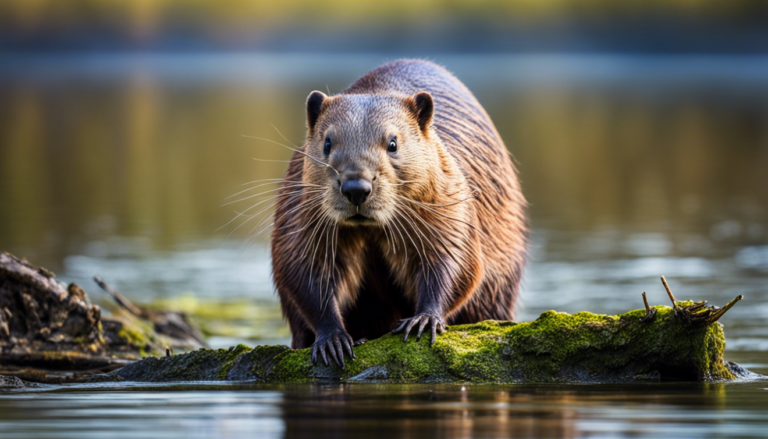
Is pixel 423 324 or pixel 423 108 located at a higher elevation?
pixel 423 108

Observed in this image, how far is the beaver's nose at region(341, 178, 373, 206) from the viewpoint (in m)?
8.44

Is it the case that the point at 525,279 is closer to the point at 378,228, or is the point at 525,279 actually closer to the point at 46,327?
the point at 378,228

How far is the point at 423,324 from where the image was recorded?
8.91m

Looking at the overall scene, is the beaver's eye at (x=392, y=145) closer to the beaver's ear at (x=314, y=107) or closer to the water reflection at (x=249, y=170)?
the beaver's ear at (x=314, y=107)

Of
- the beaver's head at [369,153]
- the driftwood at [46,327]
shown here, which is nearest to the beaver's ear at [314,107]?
the beaver's head at [369,153]

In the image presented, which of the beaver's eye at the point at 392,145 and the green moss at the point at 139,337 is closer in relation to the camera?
the beaver's eye at the point at 392,145

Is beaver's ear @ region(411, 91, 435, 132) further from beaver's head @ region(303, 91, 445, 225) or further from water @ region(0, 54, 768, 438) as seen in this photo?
water @ region(0, 54, 768, 438)

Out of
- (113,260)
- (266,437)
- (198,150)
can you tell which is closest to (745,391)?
(266,437)

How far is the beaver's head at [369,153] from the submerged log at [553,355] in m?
1.04

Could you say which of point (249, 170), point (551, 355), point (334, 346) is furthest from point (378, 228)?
point (249, 170)

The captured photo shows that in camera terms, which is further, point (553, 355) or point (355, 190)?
point (553, 355)

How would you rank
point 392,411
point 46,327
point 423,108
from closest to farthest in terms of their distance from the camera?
point 392,411 < point 423,108 < point 46,327

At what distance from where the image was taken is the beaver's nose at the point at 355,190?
844 centimetres

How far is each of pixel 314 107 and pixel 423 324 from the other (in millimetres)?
1943
